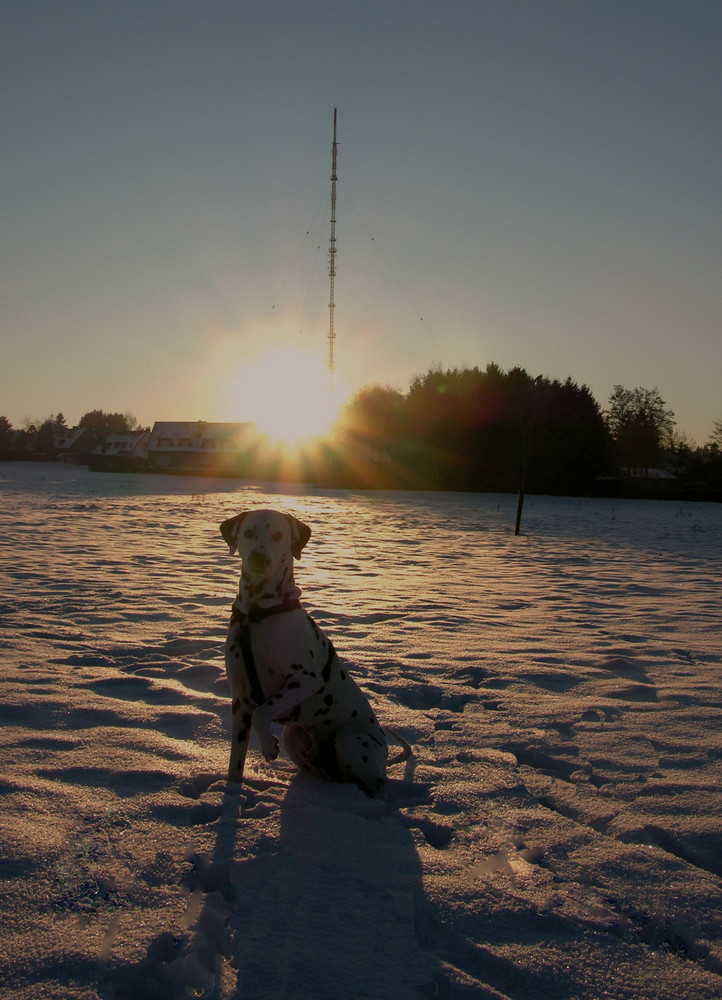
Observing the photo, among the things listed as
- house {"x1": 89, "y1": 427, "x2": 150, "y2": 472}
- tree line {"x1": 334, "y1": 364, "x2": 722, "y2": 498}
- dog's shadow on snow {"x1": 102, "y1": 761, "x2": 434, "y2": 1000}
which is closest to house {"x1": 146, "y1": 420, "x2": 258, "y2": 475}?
house {"x1": 89, "y1": 427, "x2": 150, "y2": 472}

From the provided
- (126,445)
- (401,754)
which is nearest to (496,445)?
(401,754)

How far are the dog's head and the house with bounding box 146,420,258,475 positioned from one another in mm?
74552

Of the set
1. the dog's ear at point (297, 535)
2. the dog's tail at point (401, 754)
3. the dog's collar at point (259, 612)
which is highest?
the dog's ear at point (297, 535)

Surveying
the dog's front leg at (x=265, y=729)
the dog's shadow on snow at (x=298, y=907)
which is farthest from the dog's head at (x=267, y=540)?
the dog's shadow on snow at (x=298, y=907)

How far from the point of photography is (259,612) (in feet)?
10.9

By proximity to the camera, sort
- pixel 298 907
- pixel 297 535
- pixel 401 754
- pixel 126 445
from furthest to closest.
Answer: pixel 126 445
pixel 401 754
pixel 297 535
pixel 298 907

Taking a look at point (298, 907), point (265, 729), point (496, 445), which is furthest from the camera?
point (496, 445)

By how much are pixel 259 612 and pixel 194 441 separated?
262 feet

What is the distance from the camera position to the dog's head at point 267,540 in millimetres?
3344

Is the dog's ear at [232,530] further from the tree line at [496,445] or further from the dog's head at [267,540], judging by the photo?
the tree line at [496,445]

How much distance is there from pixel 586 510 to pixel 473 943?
87.8ft

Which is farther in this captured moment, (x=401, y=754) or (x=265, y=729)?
(x=401, y=754)

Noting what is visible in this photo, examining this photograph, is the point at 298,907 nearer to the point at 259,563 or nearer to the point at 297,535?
the point at 259,563

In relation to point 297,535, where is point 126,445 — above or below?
above
